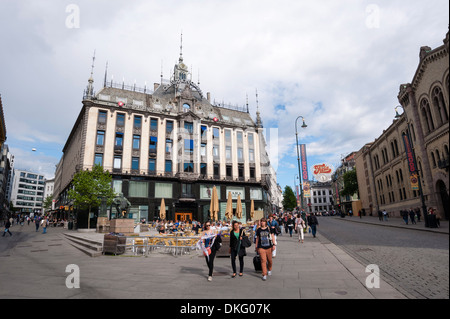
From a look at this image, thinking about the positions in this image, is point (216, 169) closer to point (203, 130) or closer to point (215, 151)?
point (215, 151)

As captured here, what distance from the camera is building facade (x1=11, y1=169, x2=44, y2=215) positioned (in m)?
125

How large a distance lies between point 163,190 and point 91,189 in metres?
10.2

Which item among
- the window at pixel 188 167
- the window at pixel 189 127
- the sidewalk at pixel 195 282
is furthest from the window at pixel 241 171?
the sidewalk at pixel 195 282

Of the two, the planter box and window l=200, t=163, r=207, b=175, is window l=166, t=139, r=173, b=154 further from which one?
the planter box

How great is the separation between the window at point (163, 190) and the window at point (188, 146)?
6.34m

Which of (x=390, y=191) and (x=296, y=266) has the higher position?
(x=390, y=191)

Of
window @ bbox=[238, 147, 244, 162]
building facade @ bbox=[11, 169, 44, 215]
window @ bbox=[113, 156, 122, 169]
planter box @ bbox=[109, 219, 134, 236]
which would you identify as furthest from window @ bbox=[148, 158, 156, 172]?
building facade @ bbox=[11, 169, 44, 215]

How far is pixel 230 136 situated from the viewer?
151 ft

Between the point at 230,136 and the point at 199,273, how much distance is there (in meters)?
38.9

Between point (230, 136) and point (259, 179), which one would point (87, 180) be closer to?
point (230, 136)

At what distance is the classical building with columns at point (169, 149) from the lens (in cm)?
3628

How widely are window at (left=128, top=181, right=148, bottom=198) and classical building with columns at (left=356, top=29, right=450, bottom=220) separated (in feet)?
105

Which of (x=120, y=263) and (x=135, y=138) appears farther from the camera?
(x=135, y=138)
